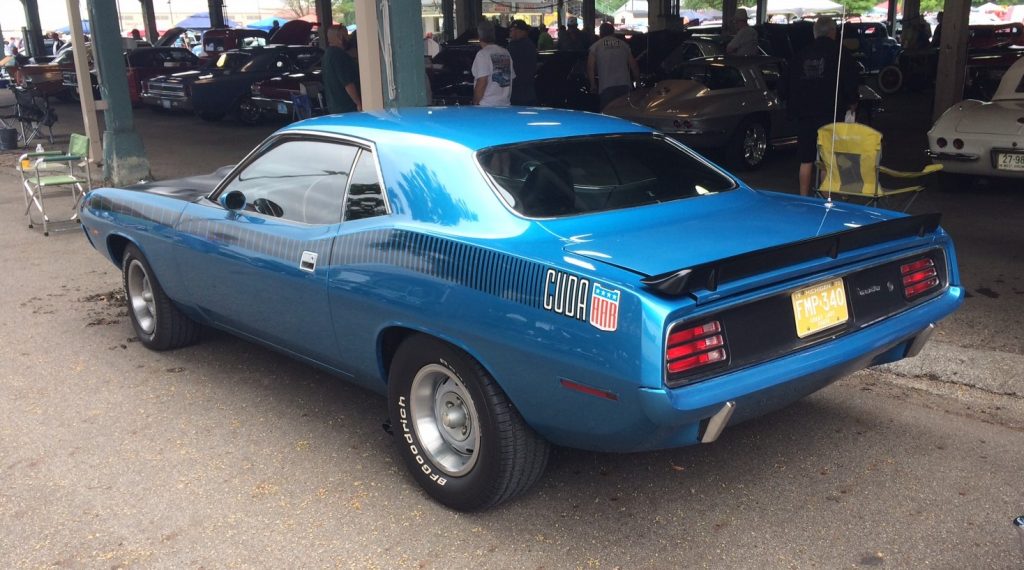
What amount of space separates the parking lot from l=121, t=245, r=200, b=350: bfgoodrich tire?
11 centimetres

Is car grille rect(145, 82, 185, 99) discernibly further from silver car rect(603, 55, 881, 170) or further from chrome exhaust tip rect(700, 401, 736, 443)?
chrome exhaust tip rect(700, 401, 736, 443)

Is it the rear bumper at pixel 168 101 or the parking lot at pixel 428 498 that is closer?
the parking lot at pixel 428 498

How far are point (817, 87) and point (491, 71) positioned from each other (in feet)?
11.1

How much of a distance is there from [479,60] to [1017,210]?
5.51m

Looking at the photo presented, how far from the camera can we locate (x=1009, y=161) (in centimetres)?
863

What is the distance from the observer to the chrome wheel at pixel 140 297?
5492 millimetres

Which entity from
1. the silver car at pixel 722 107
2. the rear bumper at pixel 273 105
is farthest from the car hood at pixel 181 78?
the silver car at pixel 722 107

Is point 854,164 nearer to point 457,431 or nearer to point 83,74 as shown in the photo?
point 457,431

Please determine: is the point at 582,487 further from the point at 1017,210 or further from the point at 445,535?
the point at 1017,210

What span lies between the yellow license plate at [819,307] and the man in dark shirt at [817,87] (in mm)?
5264

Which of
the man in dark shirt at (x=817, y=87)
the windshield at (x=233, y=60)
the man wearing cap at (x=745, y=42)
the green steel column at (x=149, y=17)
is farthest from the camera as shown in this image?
the green steel column at (x=149, y=17)

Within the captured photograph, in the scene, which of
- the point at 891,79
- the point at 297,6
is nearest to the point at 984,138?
the point at 891,79

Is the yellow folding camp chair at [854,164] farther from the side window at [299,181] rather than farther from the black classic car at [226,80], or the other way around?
the black classic car at [226,80]

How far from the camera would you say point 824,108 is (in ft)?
26.8
